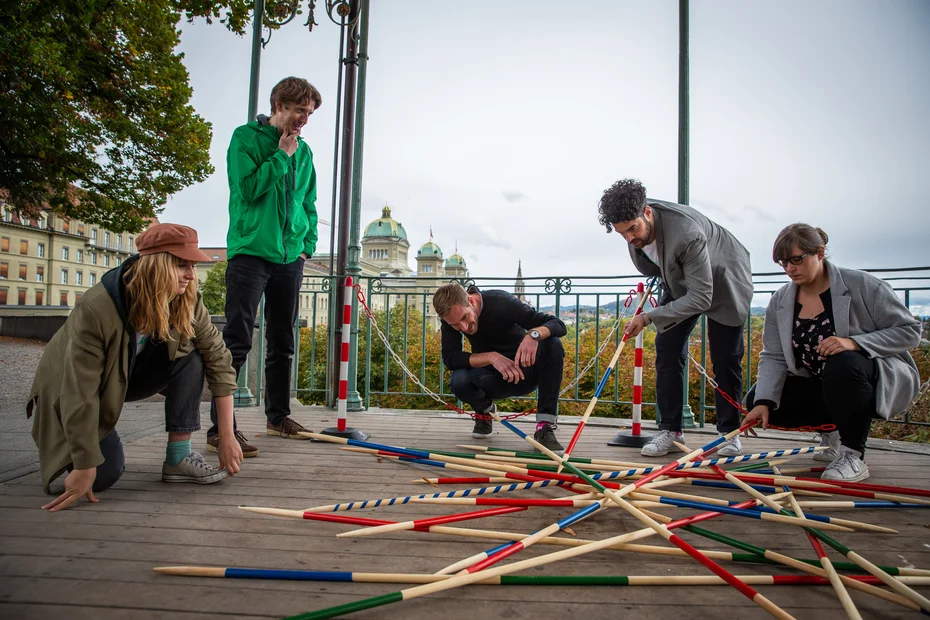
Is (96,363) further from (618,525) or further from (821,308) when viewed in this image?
(821,308)

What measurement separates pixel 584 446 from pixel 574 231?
7.28 metres

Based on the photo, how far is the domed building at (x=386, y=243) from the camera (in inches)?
4085

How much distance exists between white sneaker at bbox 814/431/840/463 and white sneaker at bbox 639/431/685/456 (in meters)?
0.68

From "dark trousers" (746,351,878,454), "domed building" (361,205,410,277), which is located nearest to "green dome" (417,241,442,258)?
"domed building" (361,205,410,277)

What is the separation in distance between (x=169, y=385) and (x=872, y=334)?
299 centimetres

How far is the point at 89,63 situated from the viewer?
10898 millimetres

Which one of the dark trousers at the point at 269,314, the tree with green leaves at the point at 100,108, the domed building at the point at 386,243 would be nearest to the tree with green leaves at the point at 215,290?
the tree with green leaves at the point at 100,108

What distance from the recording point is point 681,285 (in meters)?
2.86

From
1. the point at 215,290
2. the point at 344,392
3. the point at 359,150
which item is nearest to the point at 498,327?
the point at 344,392

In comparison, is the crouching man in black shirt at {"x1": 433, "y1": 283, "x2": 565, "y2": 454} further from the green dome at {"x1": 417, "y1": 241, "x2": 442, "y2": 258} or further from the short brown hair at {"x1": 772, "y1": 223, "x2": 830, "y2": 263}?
the green dome at {"x1": 417, "y1": 241, "x2": 442, "y2": 258}

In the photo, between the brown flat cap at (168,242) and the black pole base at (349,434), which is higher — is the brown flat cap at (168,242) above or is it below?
above

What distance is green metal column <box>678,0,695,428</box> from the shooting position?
389 centimetres

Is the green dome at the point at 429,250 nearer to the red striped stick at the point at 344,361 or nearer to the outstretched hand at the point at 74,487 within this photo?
the red striped stick at the point at 344,361

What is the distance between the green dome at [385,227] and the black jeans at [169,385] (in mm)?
104946
